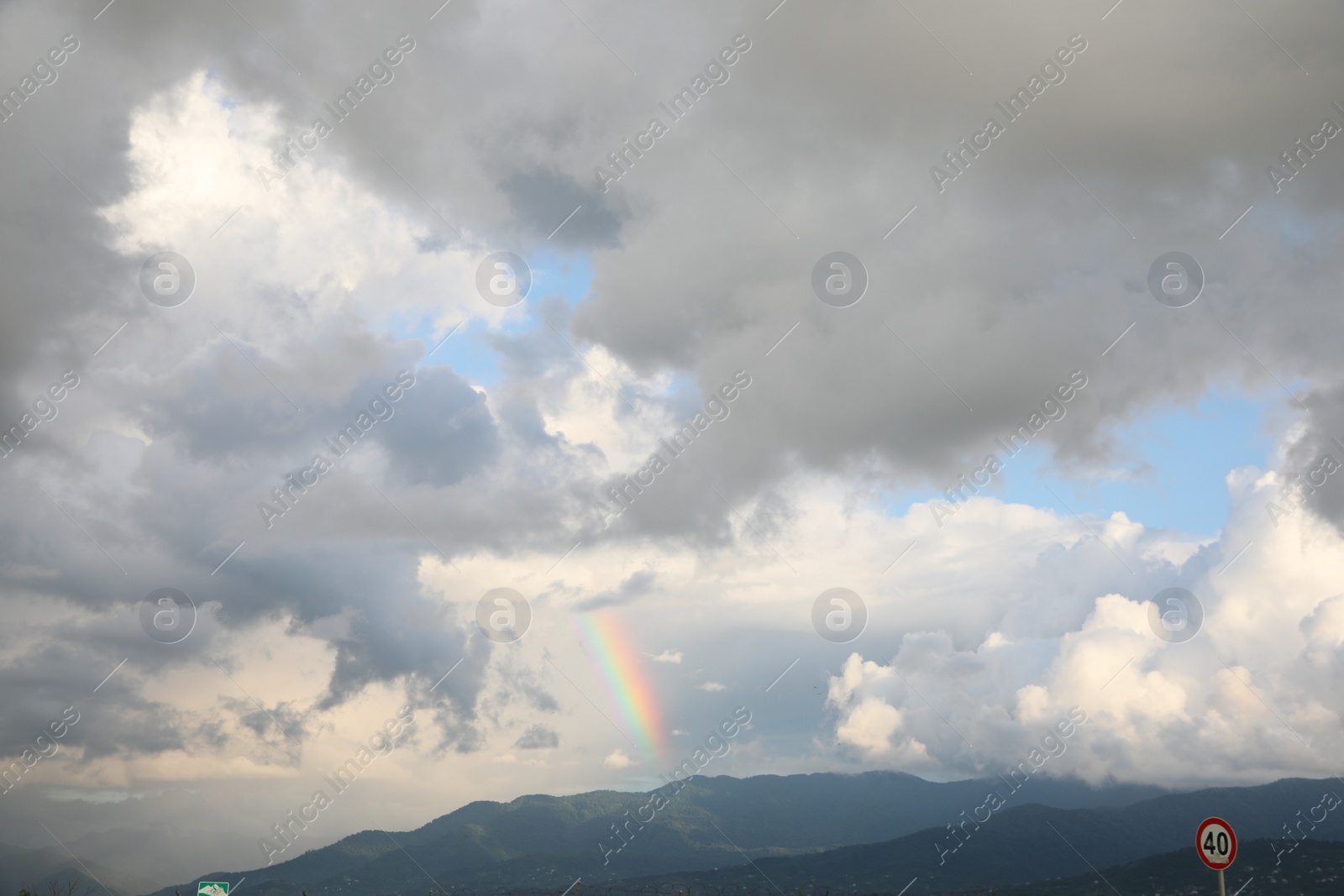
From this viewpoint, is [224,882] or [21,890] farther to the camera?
[21,890]

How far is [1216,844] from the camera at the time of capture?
24500 millimetres

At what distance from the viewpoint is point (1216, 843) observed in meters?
24.5

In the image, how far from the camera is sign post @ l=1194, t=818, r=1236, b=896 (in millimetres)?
24125

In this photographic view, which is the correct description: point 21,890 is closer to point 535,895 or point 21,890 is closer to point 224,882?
point 224,882

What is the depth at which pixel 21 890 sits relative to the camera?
261ft

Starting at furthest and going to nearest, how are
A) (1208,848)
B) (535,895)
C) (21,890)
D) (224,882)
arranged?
(535,895), (21,890), (224,882), (1208,848)

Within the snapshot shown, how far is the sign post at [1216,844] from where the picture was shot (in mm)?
24125

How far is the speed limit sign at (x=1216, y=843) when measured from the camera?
24.1 meters

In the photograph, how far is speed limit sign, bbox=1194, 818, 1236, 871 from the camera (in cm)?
2411

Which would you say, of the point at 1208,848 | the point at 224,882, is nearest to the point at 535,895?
the point at 224,882

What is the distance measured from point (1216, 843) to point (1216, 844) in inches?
0.9

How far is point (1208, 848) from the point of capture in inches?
964

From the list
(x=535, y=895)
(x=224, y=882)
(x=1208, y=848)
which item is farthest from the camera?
(x=535, y=895)

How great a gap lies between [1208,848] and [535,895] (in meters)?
125
